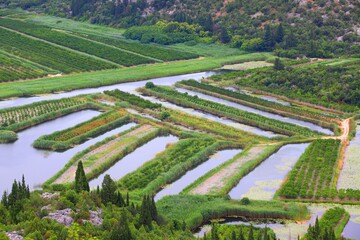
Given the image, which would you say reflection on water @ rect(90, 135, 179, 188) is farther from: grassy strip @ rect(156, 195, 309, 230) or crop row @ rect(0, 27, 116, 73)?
crop row @ rect(0, 27, 116, 73)

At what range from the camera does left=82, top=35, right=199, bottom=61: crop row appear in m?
94.6

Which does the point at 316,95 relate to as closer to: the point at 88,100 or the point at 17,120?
the point at 88,100

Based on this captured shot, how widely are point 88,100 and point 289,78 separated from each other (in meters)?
22.3

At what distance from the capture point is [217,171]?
159ft

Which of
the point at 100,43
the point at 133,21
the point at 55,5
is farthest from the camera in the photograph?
the point at 55,5

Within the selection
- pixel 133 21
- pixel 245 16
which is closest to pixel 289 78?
pixel 245 16

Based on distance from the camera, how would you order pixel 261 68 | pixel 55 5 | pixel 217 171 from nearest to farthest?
pixel 217 171 < pixel 261 68 < pixel 55 5

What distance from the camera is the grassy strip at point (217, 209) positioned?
131 feet

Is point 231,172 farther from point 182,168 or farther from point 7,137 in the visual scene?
point 7,137

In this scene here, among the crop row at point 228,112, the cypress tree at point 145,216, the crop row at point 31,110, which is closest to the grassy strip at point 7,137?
the crop row at point 31,110

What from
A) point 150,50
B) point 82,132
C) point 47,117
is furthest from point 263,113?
point 150,50

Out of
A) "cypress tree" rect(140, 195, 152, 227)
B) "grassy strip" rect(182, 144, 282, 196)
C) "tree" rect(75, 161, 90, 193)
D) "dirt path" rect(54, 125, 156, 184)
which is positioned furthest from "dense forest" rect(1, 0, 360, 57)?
"cypress tree" rect(140, 195, 152, 227)

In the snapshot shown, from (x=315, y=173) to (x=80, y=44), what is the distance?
60.2m

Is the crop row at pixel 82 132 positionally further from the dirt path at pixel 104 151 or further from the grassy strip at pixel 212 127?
the grassy strip at pixel 212 127
